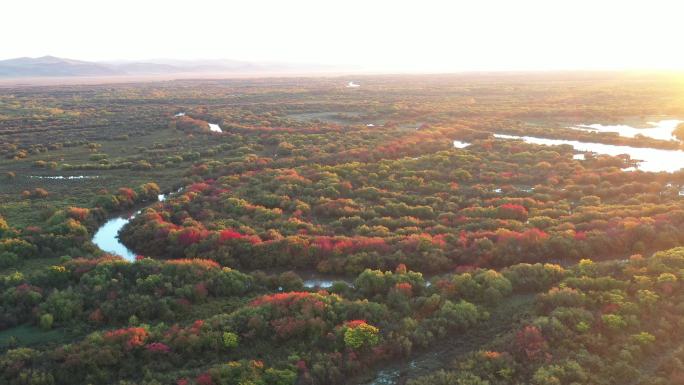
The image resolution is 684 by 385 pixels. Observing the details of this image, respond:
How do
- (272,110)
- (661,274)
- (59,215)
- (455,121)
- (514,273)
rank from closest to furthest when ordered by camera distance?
(661,274)
(514,273)
(59,215)
(455,121)
(272,110)

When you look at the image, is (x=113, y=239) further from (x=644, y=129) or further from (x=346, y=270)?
(x=644, y=129)

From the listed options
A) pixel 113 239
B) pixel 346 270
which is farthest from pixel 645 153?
pixel 113 239

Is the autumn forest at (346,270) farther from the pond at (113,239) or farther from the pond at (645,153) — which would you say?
the pond at (645,153)

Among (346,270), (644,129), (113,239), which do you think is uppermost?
(644,129)

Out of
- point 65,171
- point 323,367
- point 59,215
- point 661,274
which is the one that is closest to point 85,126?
point 65,171

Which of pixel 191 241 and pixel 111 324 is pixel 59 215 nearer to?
pixel 191 241

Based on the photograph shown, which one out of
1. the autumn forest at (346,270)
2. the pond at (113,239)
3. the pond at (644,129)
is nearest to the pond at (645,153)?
the autumn forest at (346,270)

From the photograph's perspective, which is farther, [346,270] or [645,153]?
[645,153]
